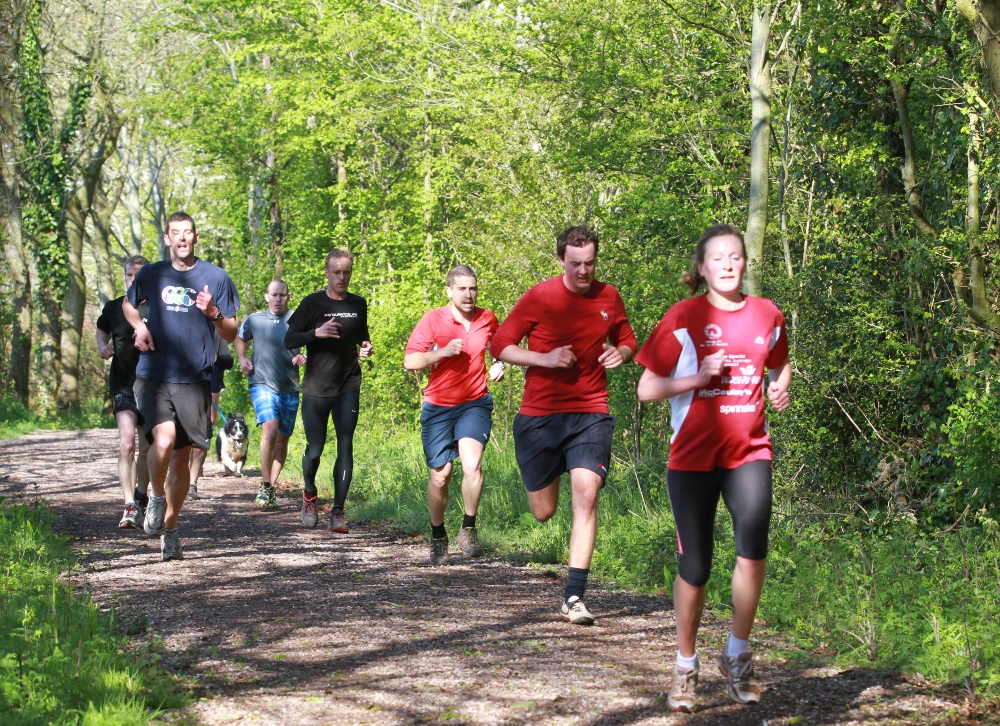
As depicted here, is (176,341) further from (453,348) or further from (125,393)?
(125,393)

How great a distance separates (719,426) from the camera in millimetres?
4797

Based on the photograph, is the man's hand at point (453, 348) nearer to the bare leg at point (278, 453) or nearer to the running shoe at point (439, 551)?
the running shoe at point (439, 551)

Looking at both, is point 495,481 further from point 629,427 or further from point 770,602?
point 770,602

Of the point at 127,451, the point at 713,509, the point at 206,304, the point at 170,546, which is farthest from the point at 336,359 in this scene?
the point at 713,509

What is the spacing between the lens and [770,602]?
6.94 m

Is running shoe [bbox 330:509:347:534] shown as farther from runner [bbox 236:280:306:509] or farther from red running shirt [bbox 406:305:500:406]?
red running shirt [bbox 406:305:500:406]

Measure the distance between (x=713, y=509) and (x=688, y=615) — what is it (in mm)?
465

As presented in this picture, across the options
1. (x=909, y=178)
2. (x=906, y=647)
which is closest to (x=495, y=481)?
(x=909, y=178)

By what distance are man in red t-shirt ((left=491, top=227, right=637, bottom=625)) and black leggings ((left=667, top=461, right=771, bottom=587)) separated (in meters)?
1.93

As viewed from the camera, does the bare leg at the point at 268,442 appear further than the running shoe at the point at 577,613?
Yes

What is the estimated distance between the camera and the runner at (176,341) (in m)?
8.22

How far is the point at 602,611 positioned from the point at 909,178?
199 inches

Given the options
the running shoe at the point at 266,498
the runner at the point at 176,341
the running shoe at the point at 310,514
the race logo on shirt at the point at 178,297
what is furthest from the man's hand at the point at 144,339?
the running shoe at the point at 266,498

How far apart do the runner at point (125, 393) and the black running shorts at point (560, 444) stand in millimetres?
→ 4472
